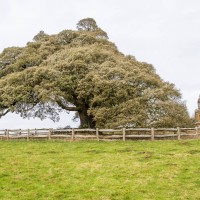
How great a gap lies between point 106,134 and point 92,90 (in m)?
4.07

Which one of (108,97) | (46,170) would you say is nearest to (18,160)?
(46,170)

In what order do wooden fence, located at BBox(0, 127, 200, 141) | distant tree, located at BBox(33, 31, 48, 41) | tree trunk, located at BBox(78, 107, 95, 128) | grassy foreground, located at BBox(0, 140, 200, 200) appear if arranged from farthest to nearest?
1. distant tree, located at BBox(33, 31, 48, 41)
2. tree trunk, located at BBox(78, 107, 95, 128)
3. wooden fence, located at BBox(0, 127, 200, 141)
4. grassy foreground, located at BBox(0, 140, 200, 200)

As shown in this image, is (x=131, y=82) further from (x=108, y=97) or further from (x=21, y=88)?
(x=21, y=88)

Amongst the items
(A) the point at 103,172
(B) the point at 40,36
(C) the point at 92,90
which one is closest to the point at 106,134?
(C) the point at 92,90

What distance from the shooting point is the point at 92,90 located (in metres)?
31.2

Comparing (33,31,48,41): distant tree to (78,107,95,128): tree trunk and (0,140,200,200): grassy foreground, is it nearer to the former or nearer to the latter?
(78,107,95,128): tree trunk

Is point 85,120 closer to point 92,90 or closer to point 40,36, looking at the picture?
point 92,90

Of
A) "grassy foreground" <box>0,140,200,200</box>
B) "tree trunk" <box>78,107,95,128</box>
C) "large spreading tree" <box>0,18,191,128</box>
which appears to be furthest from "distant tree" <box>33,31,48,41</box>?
"grassy foreground" <box>0,140,200,200</box>

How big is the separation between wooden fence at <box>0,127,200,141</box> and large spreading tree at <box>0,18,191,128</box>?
2.52ft

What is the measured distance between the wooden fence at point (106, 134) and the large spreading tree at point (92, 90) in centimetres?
77

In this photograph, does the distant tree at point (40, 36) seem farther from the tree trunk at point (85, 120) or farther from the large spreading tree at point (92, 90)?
the tree trunk at point (85, 120)

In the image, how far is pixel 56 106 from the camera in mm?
34312

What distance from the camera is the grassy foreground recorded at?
14.3 meters

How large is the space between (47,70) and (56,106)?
3.88 meters
